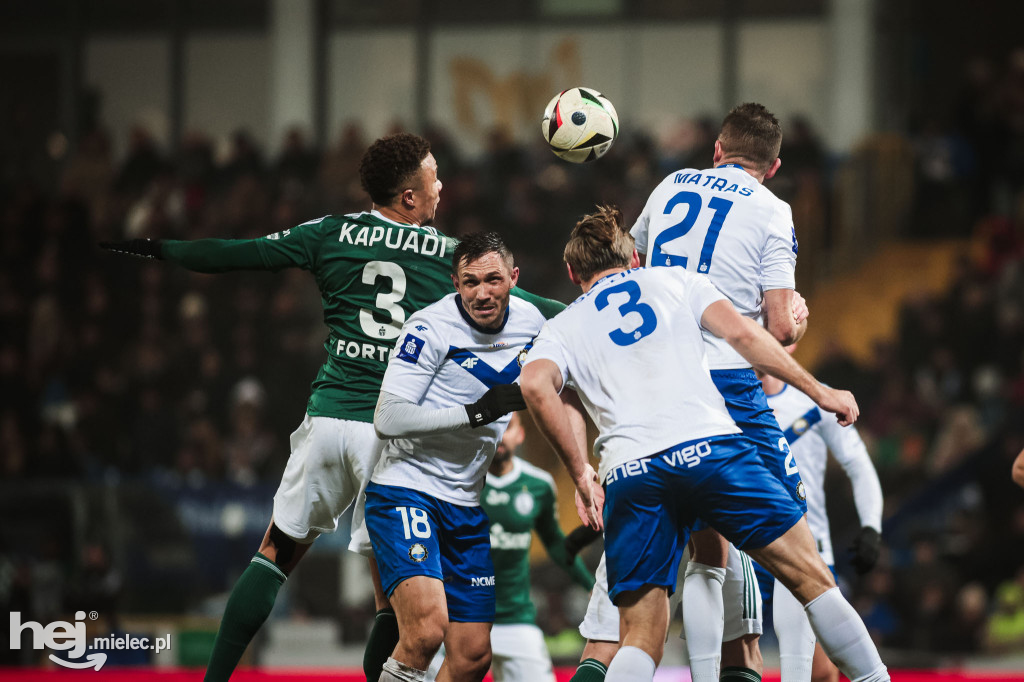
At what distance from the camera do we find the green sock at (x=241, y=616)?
5.07 metres

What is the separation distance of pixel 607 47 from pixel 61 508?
11.3 meters

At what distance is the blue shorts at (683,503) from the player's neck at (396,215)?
1.66 meters

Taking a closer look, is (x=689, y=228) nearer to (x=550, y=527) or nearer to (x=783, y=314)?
(x=783, y=314)

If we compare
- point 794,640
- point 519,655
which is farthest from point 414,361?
point 794,640

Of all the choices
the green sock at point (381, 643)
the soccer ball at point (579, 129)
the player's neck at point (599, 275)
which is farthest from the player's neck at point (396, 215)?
the green sock at point (381, 643)

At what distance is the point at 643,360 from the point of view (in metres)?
4.15

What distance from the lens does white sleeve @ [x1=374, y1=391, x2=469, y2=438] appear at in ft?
15.1

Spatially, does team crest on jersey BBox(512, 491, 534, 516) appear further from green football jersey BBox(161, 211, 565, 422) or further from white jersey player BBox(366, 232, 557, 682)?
green football jersey BBox(161, 211, 565, 422)

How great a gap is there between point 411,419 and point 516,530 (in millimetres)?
1896

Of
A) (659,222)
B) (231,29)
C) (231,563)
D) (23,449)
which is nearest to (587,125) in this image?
(659,222)

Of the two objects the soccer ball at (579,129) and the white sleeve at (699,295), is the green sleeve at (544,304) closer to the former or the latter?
the soccer ball at (579,129)

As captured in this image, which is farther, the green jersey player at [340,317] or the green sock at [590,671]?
the green jersey player at [340,317]

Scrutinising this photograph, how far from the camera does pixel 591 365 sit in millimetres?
4262

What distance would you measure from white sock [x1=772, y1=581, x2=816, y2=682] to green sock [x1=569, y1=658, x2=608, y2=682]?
1253 mm
